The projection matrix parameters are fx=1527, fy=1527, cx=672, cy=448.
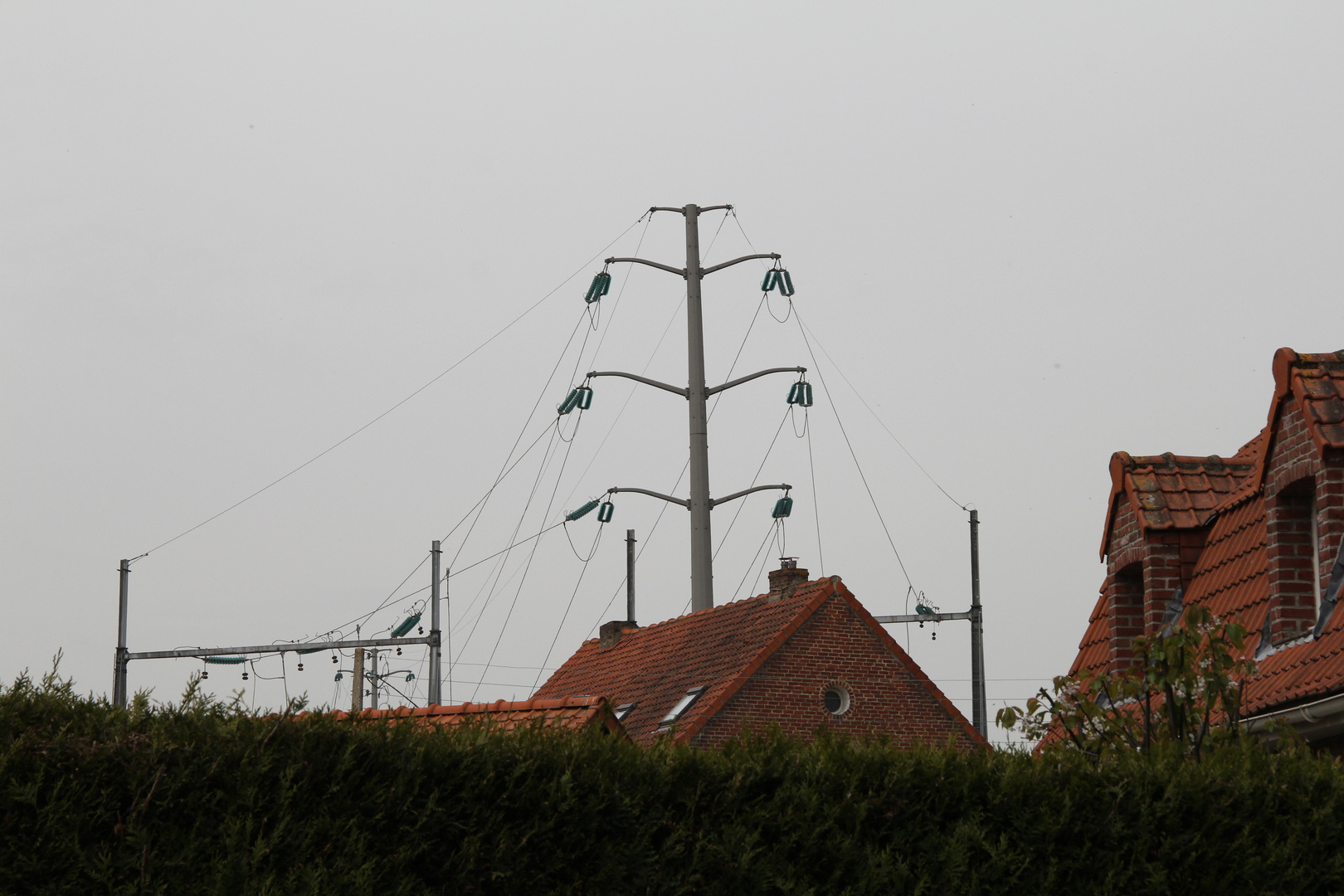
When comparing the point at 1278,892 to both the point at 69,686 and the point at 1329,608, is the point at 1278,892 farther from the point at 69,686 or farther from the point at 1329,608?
the point at 69,686

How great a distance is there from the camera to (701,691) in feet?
83.9

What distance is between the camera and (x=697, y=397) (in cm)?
2314

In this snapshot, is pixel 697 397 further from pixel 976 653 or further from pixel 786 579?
pixel 976 653

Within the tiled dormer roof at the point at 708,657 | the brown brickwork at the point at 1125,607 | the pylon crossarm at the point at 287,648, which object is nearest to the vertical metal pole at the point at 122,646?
the pylon crossarm at the point at 287,648

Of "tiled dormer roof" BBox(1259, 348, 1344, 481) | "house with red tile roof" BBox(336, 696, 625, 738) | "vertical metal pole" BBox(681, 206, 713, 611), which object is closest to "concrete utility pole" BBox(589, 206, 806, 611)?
"vertical metal pole" BBox(681, 206, 713, 611)

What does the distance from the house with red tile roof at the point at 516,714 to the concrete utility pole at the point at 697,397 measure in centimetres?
669

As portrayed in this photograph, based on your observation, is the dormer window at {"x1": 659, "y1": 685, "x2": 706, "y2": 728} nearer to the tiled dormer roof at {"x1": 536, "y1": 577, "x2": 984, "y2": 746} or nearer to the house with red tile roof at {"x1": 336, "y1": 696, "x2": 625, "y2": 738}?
the tiled dormer roof at {"x1": 536, "y1": 577, "x2": 984, "y2": 746}

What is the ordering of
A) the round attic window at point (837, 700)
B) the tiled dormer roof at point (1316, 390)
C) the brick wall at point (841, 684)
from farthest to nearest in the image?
the round attic window at point (837, 700), the brick wall at point (841, 684), the tiled dormer roof at point (1316, 390)

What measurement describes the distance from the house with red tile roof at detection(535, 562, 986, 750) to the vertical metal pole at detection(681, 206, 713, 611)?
3.08 meters

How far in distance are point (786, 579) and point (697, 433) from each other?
5.74 meters

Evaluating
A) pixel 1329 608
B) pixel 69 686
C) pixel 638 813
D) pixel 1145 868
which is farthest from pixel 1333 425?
pixel 69 686

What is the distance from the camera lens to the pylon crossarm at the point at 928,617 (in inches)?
1273

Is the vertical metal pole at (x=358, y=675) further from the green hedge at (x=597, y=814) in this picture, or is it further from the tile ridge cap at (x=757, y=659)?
the green hedge at (x=597, y=814)

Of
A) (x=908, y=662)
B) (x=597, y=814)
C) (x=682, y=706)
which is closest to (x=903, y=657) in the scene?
(x=908, y=662)
